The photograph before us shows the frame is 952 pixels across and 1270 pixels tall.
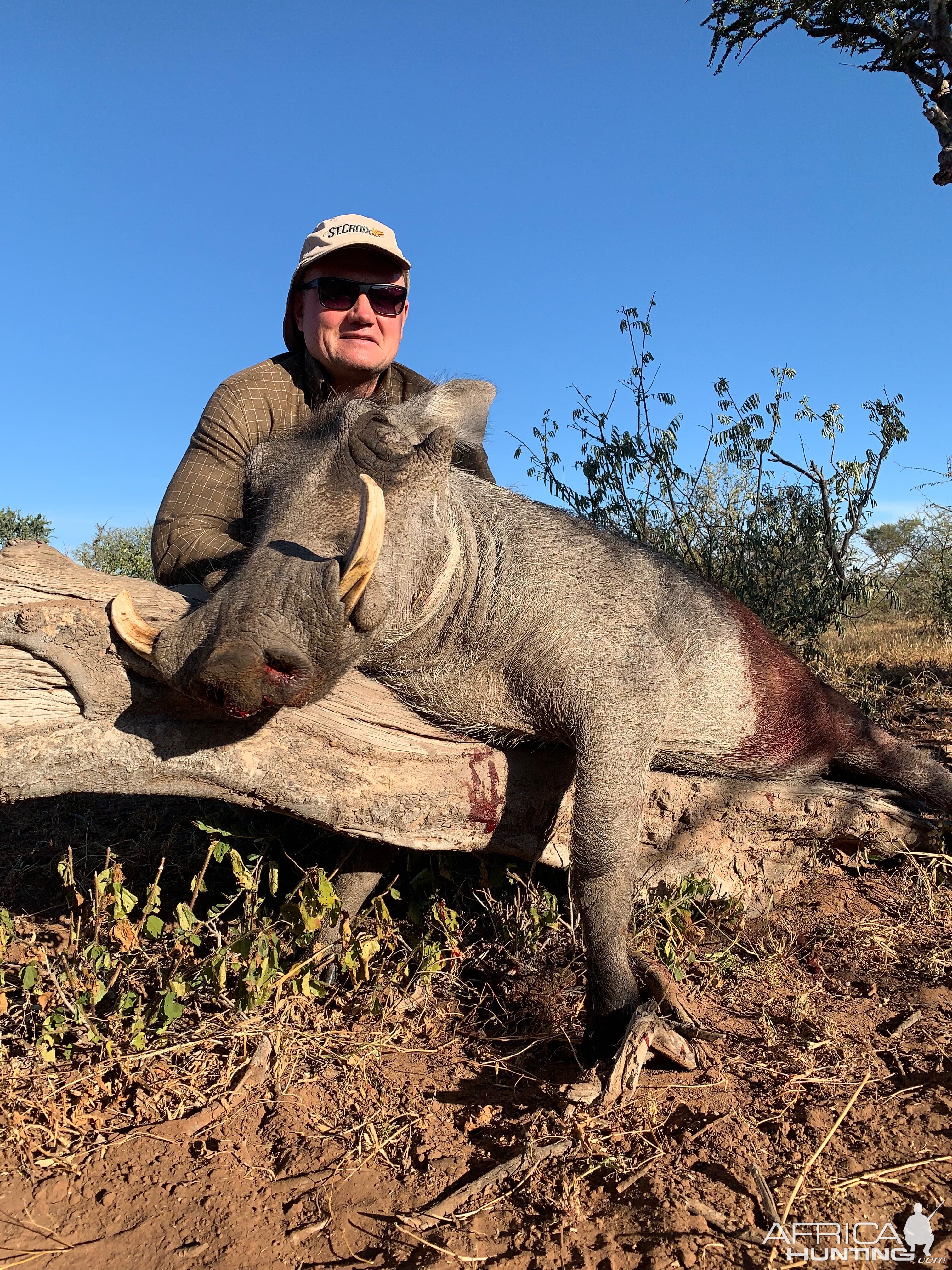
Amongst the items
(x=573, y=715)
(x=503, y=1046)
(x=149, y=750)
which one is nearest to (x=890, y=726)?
(x=573, y=715)

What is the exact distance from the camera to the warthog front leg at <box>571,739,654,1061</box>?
2.52 m

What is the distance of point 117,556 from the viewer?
9.43 metres

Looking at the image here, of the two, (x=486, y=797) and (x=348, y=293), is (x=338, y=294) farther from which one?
(x=486, y=797)

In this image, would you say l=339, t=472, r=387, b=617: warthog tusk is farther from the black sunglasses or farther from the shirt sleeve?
the black sunglasses

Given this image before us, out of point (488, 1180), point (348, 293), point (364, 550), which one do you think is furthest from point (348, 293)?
point (488, 1180)

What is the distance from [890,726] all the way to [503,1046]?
10.1ft

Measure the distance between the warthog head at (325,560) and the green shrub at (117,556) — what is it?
154 inches

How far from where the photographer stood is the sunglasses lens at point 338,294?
3.55 meters

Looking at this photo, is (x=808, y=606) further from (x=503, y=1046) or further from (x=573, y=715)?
(x=503, y=1046)

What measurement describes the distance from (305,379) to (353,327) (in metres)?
0.35

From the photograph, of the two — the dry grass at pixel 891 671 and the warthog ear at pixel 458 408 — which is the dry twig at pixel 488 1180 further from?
the dry grass at pixel 891 671

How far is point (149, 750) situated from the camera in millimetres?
2318

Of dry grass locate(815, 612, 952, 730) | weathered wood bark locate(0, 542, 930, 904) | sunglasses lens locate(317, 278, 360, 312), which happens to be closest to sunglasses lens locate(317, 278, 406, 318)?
sunglasses lens locate(317, 278, 360, 312)

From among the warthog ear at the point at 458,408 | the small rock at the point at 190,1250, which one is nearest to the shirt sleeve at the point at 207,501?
the warthog ear at the point at 458,408
